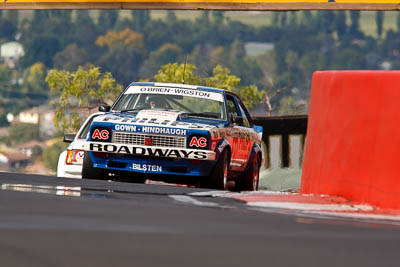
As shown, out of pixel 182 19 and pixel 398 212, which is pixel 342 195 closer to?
pixel 398 212

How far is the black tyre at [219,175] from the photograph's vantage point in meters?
14.1

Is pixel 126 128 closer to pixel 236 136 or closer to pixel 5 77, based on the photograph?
pixel 236 136

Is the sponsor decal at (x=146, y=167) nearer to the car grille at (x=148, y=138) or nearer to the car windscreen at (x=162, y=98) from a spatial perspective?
the car grille at (x=148, y=138)

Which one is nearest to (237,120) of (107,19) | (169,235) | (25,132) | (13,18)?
(169,235)

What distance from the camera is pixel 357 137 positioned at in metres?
10.7

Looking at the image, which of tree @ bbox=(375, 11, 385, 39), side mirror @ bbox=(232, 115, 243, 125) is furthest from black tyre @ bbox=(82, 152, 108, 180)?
tree @ bbox=(375, 11, 385, 39)

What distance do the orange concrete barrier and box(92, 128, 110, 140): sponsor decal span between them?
9.73 feet

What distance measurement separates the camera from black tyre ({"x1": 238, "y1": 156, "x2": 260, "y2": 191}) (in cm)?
1620

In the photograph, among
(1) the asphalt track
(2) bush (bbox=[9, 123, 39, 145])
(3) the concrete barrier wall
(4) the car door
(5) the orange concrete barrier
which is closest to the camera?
(1) the asphalt track

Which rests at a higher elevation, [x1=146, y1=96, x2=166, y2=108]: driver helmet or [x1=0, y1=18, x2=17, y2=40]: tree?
[x1=0, y1=18, x2=17, y2=40]: tree

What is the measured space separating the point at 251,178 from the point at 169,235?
30.9 feet

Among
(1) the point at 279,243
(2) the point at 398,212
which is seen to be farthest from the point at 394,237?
(2) the point at 398,212

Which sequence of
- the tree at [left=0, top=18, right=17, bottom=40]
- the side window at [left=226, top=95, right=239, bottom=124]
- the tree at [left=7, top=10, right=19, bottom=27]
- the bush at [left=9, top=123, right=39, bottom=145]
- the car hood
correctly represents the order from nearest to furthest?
1. the car hood
2. the side window at [left=226, top=95, right=239, bottom=124]
3. the bush at [left=9, top=123, right=39, bottom=145]
4. the tree at [left=0, top=18, right=17, bottom=40]
5. the tree at [left=7, top=10, right=19, bottom=27]

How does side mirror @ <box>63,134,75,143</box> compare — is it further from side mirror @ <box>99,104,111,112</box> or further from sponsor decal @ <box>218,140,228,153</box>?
sponsor decal @ <box>218,140,228,153</box>
